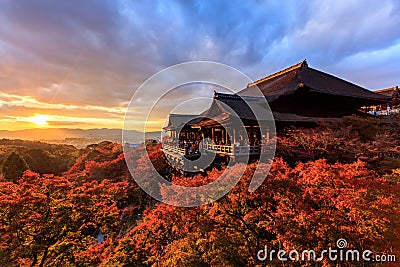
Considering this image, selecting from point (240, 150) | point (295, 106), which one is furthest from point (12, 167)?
point (295, 106)

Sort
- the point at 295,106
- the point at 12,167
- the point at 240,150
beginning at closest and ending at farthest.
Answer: the point at 240,150
the point at 295,106
the point at 12,167

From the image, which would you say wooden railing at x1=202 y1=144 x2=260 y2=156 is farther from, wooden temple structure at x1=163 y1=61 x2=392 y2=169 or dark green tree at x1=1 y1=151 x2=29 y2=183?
dark green tree at x1=1 y1=151 x2=29 y2=183

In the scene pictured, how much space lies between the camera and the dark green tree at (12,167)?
16.2 m

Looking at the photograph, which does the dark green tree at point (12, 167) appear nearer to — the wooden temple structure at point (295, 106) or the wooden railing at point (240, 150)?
the wooden temple structure at point (295, 106)

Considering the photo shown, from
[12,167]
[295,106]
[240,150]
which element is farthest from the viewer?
[12,167]

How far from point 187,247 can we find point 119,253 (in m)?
2.91

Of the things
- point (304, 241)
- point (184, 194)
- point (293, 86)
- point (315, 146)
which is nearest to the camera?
point (304, 241)

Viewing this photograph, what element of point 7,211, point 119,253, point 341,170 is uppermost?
point 341,170

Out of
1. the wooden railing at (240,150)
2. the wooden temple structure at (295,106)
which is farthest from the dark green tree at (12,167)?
the wooden railing at (240,150)

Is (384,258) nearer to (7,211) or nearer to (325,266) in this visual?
(325,266)

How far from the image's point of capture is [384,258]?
14.0ft

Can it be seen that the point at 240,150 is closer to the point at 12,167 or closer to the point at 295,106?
the point at 295,106

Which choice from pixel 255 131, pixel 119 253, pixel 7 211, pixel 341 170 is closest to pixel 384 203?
pixel 341 170

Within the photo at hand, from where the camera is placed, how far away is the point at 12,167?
16.6 m
